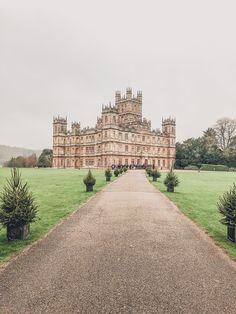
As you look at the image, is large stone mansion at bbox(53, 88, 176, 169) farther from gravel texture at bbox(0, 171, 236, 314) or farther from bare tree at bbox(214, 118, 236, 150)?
gravel texture at bbox(0, 171, 236, 314)

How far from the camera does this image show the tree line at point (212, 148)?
7675 centimetres

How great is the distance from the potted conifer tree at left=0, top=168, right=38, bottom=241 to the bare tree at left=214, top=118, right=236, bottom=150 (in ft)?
266

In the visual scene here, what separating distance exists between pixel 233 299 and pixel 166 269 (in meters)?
1.38

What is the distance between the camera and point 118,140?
73750 millimetres

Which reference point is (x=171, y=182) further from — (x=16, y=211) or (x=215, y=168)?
(x=215, y=168)

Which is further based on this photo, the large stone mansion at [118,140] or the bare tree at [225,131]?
the bare tree at [225,131]

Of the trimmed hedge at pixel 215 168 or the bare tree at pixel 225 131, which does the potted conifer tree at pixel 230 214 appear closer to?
the trimmed hedge at pixel 215 168

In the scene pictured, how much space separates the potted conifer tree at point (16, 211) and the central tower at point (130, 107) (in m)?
75.8

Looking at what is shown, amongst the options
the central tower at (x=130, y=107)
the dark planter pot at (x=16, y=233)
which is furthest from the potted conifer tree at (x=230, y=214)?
the central tower at (x=130, y=107)

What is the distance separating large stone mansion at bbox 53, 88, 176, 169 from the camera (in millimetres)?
72750

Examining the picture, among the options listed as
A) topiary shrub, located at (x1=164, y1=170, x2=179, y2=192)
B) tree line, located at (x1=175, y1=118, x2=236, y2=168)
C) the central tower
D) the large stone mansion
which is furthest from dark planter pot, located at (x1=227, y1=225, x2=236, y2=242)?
the central tower

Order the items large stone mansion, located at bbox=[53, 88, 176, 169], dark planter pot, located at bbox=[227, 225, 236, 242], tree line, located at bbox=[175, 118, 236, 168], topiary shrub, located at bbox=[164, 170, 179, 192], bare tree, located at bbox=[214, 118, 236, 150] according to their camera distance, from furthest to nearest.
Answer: bare tree, located at bbox=[214, 118, 236, 150], tree line, located at bbox=[175, 118, 236, 168], large stone mansion, located at bbox=[53, 88, 176, 169], topiary shrub, located at bbox=[164, 170, 179, 192], dark planter pot, located at bbox=[227, 225, 236, 242]

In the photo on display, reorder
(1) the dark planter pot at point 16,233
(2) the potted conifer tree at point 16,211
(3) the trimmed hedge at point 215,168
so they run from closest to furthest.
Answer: (2) the potted conifer tree at point 16,211
(1) the dark planter pot at point 16,233
(3) the trimmed hedge at point 215,168

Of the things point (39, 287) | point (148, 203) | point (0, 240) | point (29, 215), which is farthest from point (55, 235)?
point (148, 203)
